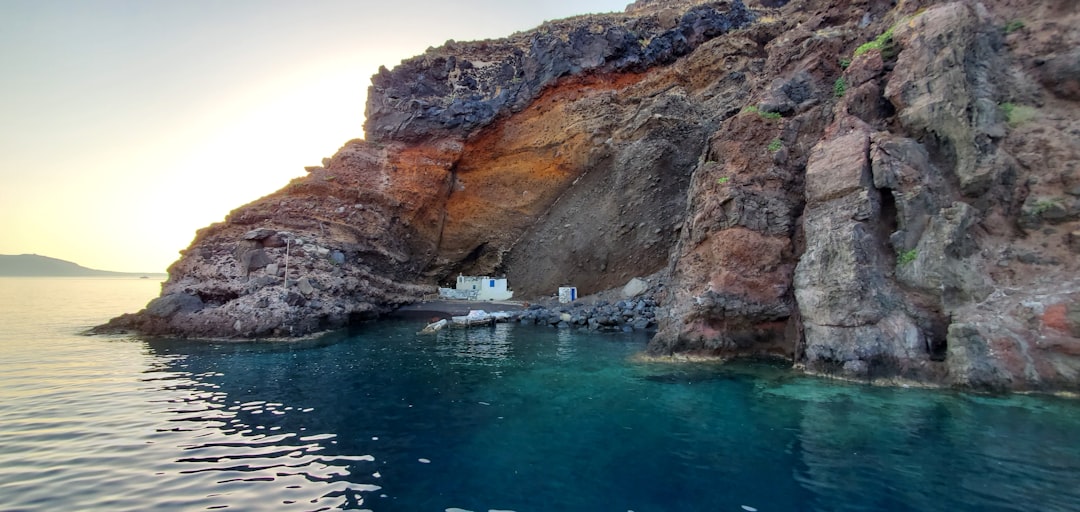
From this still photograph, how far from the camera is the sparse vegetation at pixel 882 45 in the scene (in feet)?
50.8

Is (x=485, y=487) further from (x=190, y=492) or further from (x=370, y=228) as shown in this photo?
(x=370, y=228)

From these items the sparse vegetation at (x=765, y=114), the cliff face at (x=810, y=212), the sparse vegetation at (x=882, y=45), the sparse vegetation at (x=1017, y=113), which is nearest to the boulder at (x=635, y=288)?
the cliff face at (x=810, y=212)

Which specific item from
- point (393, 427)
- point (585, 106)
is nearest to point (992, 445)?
point (393, 427)

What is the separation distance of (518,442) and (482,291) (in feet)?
97.0

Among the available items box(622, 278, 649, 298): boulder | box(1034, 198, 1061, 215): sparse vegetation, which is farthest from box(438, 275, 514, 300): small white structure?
box(1034, 198, 1061, 215): sparse vegetation

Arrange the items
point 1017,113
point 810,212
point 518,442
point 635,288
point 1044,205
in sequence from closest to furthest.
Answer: point 518,442 → point 1044,205 → point 1017,113 → point 810,212 → point 635,288

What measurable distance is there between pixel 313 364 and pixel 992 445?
54.3 feet

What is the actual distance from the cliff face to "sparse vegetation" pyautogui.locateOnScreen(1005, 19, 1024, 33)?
83mm

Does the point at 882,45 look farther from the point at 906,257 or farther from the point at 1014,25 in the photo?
the point at 906,257

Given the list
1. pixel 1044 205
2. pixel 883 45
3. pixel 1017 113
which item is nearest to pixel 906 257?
pixel 1044 205

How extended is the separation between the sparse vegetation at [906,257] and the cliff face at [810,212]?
0.06m

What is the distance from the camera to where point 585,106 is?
35.7 m

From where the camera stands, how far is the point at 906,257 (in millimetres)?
12789

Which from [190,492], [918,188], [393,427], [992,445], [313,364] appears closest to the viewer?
[190,492]
